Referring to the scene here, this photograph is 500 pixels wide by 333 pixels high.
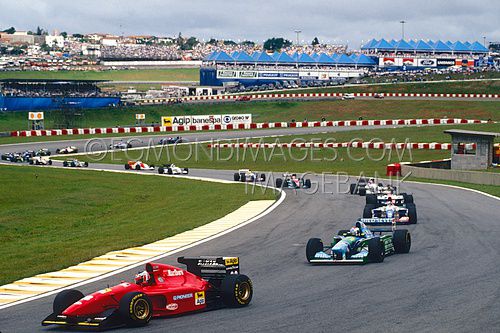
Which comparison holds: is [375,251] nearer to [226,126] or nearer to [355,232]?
[355,232]

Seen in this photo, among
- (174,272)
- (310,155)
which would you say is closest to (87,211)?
(174,272)

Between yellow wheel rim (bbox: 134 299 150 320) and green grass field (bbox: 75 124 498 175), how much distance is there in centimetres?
4022

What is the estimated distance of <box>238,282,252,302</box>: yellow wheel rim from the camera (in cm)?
1664

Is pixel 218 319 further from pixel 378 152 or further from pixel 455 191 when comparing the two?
pixel 378 152

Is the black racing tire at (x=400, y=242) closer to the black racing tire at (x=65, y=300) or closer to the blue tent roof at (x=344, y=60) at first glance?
the black racing tire at (x=65, y=300)

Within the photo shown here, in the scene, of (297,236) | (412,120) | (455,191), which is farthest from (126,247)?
(412,120)

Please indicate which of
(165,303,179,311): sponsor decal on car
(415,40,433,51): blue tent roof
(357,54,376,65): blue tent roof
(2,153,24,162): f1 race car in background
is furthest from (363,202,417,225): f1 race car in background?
(415,40,433,51): blue tent roof

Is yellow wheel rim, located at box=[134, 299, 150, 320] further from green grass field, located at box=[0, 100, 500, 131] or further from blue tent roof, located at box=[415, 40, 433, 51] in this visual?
blue tent roof, located at box=[415, 40, 433, 51]

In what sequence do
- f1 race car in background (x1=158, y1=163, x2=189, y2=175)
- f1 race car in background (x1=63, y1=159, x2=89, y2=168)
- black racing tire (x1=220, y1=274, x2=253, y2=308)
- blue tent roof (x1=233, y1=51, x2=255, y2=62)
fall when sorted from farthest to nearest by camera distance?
blue tent roof (x1=233, y1=51, x2=255, y2=62), f1 race car in background (x1=63, y1=159, x2=89, y2=168), f1 race car in background (x1=158, y1=163, x2=189, y2=175), black racing tire (x1=220, y1=274, x2=253, y2=308)

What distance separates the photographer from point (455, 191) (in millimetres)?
40812

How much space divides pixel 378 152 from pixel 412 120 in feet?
81.5

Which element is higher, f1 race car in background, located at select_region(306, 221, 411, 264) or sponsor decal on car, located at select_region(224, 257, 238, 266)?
sponsor decal on car, located at select_region(224, 257, 238, 266)

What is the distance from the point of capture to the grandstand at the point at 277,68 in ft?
497

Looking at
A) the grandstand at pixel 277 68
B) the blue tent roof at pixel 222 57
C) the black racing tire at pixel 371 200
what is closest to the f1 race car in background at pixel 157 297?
the black racing tire at pixel 371 200
